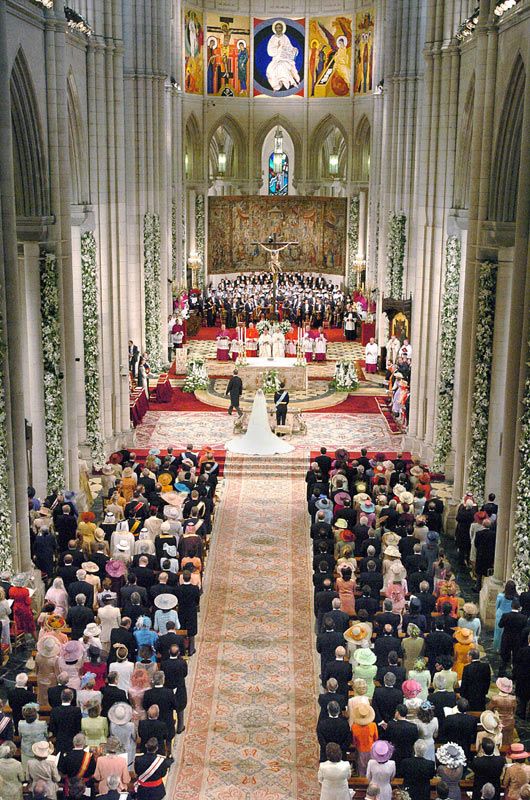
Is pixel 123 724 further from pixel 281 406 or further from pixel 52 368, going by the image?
pixel 281 406

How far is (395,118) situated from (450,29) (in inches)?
546

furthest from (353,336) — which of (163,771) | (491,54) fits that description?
(163,771)

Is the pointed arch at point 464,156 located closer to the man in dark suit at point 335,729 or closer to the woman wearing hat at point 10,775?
the man in dark suit at point 335,729

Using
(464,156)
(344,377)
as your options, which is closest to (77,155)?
(464,156)

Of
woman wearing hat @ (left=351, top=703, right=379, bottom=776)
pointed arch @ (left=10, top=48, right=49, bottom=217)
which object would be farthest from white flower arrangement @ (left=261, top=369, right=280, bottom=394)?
woman wearing hat @ (left=351, top=703, right=379, bottom=776)

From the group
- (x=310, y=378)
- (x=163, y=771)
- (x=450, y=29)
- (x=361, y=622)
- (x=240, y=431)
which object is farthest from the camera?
(x=310, y=378)

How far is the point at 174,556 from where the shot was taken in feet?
58.3

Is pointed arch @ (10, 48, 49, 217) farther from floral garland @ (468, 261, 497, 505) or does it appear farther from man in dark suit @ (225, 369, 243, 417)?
man in dark suit @ (225, 369, 243, 417)

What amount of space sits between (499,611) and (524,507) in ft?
5.82

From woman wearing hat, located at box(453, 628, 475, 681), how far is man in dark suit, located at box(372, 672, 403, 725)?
2026mm

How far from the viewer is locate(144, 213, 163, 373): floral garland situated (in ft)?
123

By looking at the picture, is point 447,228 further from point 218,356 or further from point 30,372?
point 218,356

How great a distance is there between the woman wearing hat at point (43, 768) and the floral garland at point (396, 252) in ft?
94.8

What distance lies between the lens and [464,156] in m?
25.5
